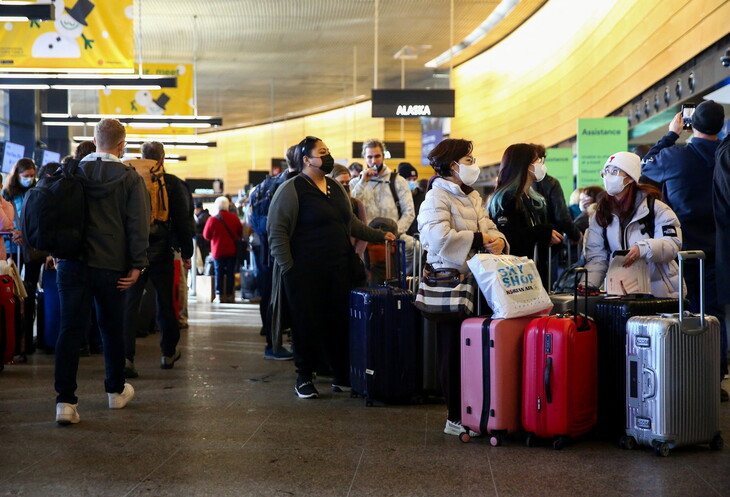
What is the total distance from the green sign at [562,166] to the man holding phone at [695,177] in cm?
580

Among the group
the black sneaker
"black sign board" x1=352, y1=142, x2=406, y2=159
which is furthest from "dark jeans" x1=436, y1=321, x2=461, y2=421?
"black sign board" x1=352, y1=142, x2=406, y2=159

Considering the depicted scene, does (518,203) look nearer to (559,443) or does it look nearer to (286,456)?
(559,443)

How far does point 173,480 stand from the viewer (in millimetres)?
3334

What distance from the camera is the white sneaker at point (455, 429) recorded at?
13.1ft

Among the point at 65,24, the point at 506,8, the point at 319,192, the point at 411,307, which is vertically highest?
the point at 506,8

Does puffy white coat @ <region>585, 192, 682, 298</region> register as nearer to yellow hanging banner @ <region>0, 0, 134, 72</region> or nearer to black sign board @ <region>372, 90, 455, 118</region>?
yellow hanging banner @ <region>0, 0, 134, 72</region>

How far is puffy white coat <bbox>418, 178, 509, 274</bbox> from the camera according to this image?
401 centimetres

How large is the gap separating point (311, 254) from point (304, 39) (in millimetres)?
12936

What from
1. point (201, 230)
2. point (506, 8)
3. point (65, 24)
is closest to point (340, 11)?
point (506, 8)

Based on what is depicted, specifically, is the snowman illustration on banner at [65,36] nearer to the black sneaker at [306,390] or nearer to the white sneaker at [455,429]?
→ the black sneaker at [306,390]

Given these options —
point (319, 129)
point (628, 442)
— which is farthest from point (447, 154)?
point (319, 129)

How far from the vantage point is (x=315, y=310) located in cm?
512

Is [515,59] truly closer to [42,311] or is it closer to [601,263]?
[42,311]

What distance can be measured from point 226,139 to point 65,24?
2171cm
